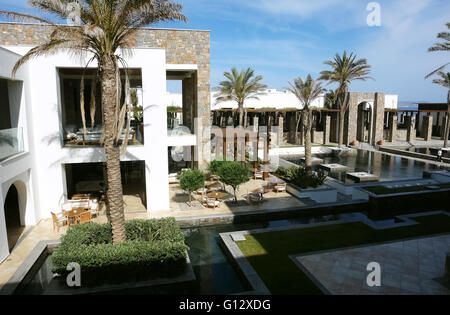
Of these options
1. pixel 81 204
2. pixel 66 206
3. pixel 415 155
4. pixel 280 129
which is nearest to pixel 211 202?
pixel 81 204

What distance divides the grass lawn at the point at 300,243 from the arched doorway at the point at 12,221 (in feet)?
26.7

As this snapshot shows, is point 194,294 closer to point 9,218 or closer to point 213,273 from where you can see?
point 213,273

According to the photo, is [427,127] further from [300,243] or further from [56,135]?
[56,135]

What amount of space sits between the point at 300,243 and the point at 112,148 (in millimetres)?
6925

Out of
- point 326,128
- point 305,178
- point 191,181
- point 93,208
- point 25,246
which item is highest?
point 326,128

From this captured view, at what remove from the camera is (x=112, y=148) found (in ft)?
30.4

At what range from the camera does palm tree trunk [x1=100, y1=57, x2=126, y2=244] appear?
29.7 feet

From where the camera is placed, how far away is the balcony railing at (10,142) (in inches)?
418

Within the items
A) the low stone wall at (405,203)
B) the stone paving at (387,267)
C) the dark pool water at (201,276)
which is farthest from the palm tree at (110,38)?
the low stone wall at (405,203)

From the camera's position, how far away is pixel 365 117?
38469 millimetres

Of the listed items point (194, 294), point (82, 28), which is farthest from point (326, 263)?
point (82, 28)

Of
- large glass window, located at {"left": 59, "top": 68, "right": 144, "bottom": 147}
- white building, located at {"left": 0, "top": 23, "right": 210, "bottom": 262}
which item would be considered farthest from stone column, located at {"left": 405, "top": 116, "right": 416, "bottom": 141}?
white building, located at {"left": 0, "top": 23, "right": 210, "bottom": 262}

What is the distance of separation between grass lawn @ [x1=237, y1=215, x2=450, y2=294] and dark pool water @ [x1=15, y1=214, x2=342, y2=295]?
30.3 inches

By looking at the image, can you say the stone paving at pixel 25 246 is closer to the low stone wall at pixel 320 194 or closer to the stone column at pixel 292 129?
the low stone wall at pixel 320 194
